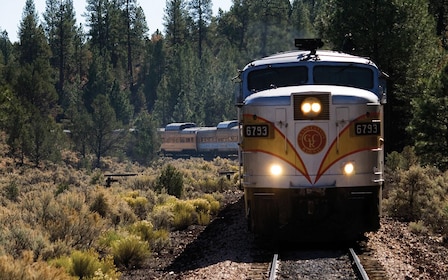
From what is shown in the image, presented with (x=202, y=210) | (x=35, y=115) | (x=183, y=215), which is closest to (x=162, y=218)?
(x=183, y=215)

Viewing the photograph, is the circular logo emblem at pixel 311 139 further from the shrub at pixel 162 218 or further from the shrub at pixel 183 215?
the shrub at pixel 183 215

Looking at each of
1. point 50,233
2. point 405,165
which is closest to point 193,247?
point 50,233

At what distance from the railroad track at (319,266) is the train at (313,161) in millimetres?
618

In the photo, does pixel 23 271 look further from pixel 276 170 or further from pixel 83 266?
pixel 276 170

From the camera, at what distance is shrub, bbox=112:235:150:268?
452 inches

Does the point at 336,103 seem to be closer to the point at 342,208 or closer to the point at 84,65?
the point at 342,208

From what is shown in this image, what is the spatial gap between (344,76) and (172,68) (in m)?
81.4

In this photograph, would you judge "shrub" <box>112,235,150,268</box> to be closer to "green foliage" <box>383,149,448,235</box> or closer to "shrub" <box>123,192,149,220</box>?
"green foliage" <box>383,149,448,235</box>

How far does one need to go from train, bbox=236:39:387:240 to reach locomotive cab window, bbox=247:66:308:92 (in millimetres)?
778

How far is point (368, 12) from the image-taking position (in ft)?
93.3

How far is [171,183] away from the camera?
23.8 m

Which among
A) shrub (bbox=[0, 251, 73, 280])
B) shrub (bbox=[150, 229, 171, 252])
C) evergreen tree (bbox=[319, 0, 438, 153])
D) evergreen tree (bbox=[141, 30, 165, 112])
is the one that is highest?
evergreen tree (bbox=[141, 30, 165, 112])

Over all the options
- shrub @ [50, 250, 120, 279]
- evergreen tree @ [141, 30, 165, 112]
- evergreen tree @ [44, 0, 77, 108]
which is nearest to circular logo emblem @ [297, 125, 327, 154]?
shrub @ [50, 250, 120, 279]

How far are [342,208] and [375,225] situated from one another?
711 mm
